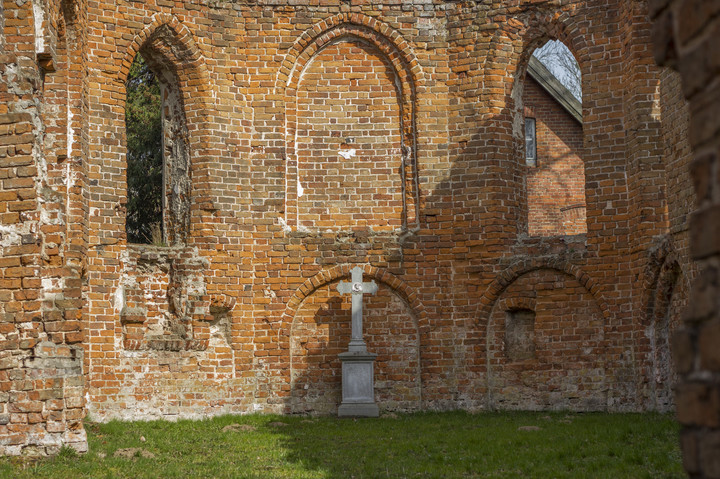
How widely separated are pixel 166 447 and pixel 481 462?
3499 millimetres

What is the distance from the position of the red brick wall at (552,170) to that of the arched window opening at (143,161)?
27.9 ft

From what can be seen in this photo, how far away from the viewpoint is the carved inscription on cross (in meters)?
12.8

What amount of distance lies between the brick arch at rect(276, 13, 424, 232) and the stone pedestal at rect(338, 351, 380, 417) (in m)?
2.25

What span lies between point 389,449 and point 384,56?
672cm

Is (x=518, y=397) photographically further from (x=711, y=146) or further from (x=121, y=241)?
(x=711, y=146)

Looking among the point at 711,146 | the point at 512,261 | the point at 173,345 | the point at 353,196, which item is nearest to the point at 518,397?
the point at 512,261

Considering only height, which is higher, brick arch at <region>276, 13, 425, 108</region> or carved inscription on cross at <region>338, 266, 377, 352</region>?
brick arch at <region>276, 13, 425, 108</region>

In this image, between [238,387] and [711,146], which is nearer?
[711,146]

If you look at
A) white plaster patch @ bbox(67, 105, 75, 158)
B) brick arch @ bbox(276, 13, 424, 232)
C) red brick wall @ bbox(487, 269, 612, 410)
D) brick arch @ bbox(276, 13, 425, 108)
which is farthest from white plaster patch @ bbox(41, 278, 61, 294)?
red brick wall @ bbox(487, 269, 612, 410)

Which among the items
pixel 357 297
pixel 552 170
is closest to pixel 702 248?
pixel 357 297

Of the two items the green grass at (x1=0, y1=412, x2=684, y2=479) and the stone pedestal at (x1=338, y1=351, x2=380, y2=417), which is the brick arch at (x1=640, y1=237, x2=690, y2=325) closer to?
the green grass at (x1=0, y1=412, x2=684, y2=479)

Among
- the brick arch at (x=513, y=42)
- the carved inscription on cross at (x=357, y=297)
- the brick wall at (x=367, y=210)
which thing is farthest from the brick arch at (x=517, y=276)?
the brick arch at (x=513, y=42)

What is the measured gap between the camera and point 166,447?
381 inches

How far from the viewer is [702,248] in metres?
3.09
